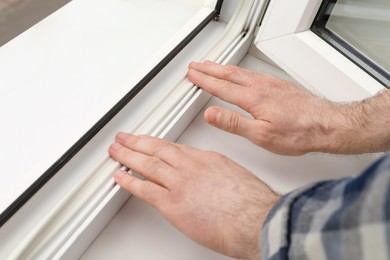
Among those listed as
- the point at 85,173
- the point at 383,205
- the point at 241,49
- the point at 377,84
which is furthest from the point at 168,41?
the point at 383,205

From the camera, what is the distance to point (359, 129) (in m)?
0.72

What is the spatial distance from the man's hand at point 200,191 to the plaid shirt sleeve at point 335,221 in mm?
127

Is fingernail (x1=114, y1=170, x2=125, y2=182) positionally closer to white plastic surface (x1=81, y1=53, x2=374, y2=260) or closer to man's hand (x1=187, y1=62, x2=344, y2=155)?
white plastic surface (x1=81, y1=53, x2=374, y2=260)

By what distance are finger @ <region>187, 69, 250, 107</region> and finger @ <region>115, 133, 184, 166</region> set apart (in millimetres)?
153

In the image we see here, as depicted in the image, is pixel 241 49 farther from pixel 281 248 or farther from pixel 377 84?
pixel 281 248

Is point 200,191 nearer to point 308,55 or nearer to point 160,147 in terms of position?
point 160,147

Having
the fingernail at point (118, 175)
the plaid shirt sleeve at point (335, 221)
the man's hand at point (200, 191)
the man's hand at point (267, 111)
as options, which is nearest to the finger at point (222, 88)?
the man's hand at point (267, 111)

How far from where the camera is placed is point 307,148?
72 cm

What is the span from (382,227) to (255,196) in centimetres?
27

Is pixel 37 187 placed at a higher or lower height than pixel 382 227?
lower

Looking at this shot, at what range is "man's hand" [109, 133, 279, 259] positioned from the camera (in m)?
0.55

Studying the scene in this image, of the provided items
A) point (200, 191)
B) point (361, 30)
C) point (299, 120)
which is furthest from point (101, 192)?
point (361, 30)

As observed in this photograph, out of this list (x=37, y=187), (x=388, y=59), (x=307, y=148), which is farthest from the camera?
(x=388, y=59)

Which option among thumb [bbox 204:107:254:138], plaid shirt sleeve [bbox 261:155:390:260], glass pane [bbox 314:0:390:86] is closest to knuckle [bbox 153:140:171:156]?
thumb [bbox 204:107:254:138]
